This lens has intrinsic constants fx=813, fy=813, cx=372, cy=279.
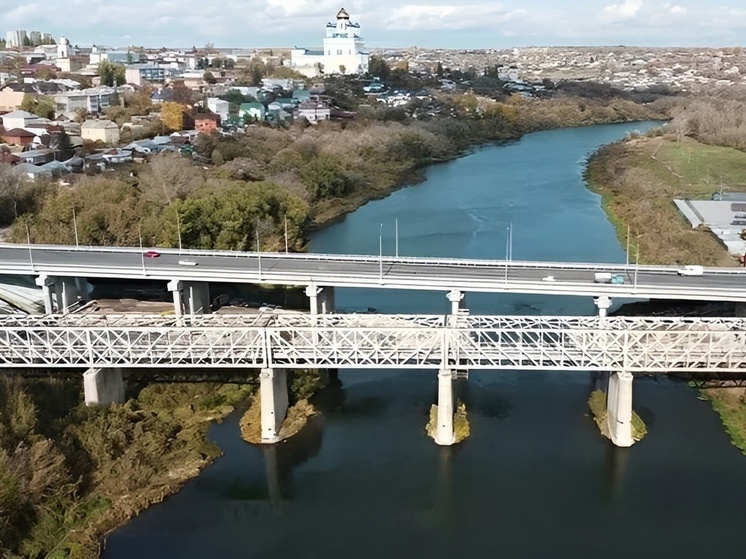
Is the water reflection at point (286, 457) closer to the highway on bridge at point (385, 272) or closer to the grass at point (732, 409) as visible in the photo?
the highway on bridge at point (385, 272)

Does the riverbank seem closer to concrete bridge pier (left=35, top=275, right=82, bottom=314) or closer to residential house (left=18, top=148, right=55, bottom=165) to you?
concrete bridge pier (left=35, top=275, right=82, bottom=314)

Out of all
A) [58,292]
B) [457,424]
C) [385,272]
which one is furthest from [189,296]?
[457,424]

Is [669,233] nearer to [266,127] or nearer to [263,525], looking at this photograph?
[263,525]

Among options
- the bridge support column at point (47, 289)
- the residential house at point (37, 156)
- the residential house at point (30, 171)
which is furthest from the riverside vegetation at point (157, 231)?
the residential house at point (37, 156)

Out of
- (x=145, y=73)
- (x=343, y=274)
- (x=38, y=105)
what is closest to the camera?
(x=343, y=274)

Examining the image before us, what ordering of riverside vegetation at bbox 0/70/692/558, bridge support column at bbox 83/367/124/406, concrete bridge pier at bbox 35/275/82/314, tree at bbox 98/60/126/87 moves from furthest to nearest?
tree at bbox 98/60/126/87 → concrete bridge pier at bbox 35/275/82/314 → bridge support column at bbox 83/367/124/406 → riverside vegetation at bbox 0/70/692/558

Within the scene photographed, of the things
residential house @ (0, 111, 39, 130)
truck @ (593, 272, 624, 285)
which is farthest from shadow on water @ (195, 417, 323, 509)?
residential house @ (0, 111, 39, 130)

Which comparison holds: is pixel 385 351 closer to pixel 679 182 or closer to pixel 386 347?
pixel 386 347
